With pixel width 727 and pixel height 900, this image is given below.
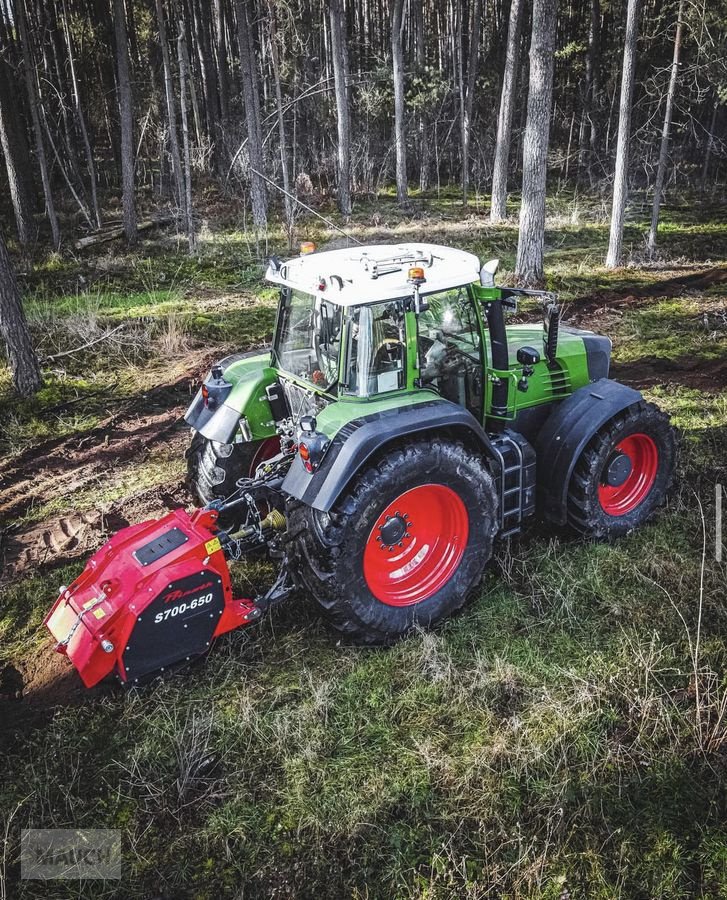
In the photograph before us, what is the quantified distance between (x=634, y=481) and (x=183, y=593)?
145 inches

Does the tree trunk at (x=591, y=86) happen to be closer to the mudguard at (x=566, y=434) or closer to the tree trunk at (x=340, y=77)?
the tree trunk at (x=340, y=77)

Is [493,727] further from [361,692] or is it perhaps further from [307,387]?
[307,387]

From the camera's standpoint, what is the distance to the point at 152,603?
12.1ft

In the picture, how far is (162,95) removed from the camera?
2339 centimetres

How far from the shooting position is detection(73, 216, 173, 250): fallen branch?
53.6ft

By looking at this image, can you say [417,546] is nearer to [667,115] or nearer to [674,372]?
[674,372]

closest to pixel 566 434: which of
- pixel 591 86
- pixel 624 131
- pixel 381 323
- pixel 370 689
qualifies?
pixel 381 323

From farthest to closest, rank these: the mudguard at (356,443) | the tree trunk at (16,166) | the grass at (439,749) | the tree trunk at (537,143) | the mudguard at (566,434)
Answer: the tree trunk at (16,166)
the tree trunk at (537,143)
the mudguard at (566,434)
the mudguard at (356,443)
the grass at (439,749)

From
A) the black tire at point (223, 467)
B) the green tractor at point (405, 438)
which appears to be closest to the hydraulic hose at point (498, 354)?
the green tractor at point (405, 438)

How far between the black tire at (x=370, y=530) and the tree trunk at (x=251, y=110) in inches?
Answer: 551

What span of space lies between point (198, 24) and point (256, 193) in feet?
46.1

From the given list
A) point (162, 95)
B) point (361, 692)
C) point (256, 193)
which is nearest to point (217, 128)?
point (162, 95)

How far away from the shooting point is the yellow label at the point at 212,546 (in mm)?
3904

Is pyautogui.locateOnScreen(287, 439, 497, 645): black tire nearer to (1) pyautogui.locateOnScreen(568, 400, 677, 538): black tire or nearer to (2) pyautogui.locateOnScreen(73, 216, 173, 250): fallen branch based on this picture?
(1) pyautogui.locateOnScreen(568, 400, 677, 538): black tire
